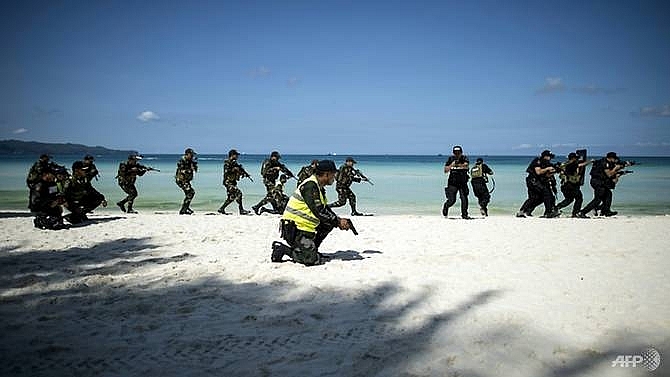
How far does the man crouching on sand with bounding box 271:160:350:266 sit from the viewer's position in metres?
5.99

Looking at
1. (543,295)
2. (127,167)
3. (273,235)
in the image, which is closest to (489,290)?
(543,295)

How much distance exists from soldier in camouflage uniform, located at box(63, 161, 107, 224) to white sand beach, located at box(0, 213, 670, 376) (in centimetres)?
229

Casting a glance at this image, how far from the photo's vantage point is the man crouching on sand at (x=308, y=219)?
5988mm

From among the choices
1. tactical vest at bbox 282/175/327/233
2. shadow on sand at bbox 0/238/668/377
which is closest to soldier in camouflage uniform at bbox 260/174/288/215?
tactical vest at bbox 282/175/327/233

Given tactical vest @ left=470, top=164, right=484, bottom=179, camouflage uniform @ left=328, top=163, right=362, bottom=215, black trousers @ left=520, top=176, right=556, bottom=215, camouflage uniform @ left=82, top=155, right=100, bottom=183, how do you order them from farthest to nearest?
camouflage uniform @ left=328, top=163, right=362, bottom=215 → tactical vest @ left=470, top=164, right=484, bottom=179 → black trousers @ left=520, top=176, right=556, bottom=215 → camouflage uniform @ left=82, top=155, right=100, bottom=183

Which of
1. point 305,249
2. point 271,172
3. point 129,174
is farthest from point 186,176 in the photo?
point 305,249

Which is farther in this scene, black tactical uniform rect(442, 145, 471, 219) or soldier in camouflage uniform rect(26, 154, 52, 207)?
black tactical uniform rect(442, 145, 471, 219)

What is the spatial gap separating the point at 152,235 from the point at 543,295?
717 cm

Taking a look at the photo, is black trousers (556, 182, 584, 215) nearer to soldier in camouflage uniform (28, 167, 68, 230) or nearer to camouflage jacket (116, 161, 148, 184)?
camouflage jacket (116, 161, 148, 184)

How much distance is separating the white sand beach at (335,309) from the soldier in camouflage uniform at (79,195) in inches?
90.3

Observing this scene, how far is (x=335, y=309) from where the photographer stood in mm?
4375

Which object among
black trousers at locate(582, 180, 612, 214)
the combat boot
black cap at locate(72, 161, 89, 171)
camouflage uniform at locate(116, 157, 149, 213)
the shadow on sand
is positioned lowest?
the shadow on sand

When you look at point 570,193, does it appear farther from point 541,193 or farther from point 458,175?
point 458,175

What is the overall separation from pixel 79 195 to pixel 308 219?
7287mm
